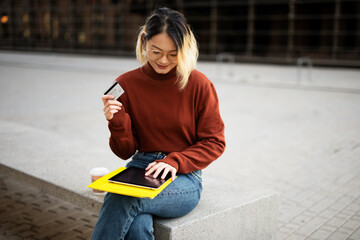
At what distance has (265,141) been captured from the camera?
672 cm

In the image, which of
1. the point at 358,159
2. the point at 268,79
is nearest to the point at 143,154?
the point at 358,159

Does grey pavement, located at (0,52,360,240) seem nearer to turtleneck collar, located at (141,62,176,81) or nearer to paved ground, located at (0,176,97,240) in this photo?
paved ground, located at (0,176,97,240)

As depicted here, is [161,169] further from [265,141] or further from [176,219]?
[265,141]

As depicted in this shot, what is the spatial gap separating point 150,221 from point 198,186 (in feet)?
1.40

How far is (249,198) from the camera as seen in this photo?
2.87 m

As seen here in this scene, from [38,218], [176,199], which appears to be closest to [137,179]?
[176,199]

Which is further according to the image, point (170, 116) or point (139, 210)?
point (170, 116)

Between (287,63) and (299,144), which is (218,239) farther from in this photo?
(287,63)

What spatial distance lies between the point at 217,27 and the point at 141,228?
968 inches

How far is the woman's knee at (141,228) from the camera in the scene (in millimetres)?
2164

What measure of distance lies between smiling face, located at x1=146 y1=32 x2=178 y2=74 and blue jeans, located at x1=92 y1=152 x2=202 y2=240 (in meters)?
0.66

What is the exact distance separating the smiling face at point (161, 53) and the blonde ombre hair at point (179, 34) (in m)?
0.03

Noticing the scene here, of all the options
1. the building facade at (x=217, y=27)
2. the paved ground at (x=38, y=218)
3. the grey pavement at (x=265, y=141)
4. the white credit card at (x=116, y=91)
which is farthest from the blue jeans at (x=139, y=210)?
the building facade at (x=217, y=27)

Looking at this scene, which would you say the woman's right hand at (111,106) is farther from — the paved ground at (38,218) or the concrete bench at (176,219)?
the paved ground at (38,218)
